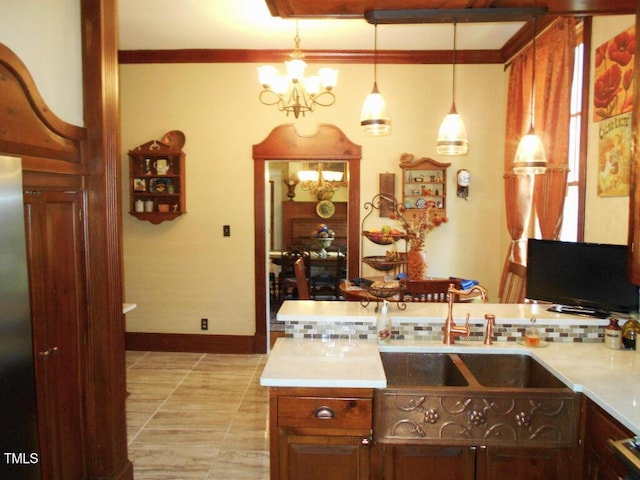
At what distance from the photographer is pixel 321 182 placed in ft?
28.4


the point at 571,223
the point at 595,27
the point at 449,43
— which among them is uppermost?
the point at 449,43

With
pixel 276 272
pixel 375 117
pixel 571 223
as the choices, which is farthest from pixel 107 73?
pixel 276 272

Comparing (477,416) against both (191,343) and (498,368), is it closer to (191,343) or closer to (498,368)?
(498,368)

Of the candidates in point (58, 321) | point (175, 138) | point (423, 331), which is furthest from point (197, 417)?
point (175, 138)

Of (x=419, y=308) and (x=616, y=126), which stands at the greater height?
(x=616, y=126)

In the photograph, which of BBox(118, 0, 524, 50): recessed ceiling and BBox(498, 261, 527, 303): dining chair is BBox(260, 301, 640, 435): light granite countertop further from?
BBox(118, 0, 524, 50): recessed ceiling

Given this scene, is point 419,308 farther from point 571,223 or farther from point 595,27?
point 595,27

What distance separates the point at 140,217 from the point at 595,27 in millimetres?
4159

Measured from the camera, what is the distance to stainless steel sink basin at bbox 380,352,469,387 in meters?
2.26

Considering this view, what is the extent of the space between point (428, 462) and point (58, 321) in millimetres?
1733

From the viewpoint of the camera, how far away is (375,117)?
98.0 inches

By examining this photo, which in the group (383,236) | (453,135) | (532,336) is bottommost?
(532,336)

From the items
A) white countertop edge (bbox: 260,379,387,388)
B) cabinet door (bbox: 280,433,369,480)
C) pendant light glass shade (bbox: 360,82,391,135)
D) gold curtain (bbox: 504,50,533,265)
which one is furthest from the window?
cabinet door (bbox: 280,433,369,480)

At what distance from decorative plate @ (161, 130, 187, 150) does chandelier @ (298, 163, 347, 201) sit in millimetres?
3656
